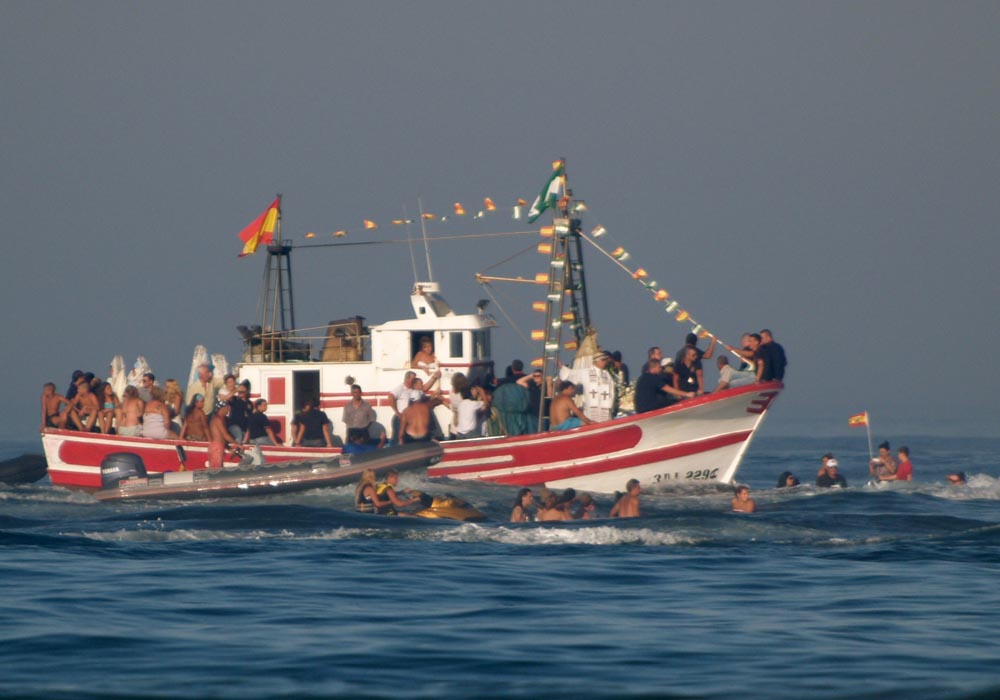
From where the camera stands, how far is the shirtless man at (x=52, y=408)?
23734 mm

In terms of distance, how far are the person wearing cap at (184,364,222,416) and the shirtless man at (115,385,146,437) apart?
3.76 ft

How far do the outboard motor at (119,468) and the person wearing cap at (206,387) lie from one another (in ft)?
7.54

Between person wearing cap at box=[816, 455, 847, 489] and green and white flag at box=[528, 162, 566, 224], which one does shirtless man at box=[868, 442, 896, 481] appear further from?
green and white flag at box=[528, 162, 566, 224]

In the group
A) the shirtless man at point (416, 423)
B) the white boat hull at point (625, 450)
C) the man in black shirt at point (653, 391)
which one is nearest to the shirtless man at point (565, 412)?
the white boat hull at point (625, 450)

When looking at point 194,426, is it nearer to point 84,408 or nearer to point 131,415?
point 131,415

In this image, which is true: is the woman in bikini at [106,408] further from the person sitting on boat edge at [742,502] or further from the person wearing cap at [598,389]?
the person sitting on boat edge at [742,502]

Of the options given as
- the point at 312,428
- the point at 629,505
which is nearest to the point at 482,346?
the point at 312,428

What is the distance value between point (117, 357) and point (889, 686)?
20.1 m

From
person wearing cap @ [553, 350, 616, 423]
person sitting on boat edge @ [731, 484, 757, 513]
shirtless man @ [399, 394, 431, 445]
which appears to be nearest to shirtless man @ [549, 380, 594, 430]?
person wearing cap @ [553, 350, 616, 423]

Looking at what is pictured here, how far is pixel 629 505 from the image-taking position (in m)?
19.0

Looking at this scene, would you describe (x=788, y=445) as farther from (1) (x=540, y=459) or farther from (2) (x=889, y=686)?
(2) (x=889, y=686)

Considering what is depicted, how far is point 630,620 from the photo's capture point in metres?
12.3

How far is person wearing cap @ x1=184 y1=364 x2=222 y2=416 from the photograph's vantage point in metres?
24.2

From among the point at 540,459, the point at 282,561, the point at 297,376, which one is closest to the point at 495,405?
the point at 540,459
